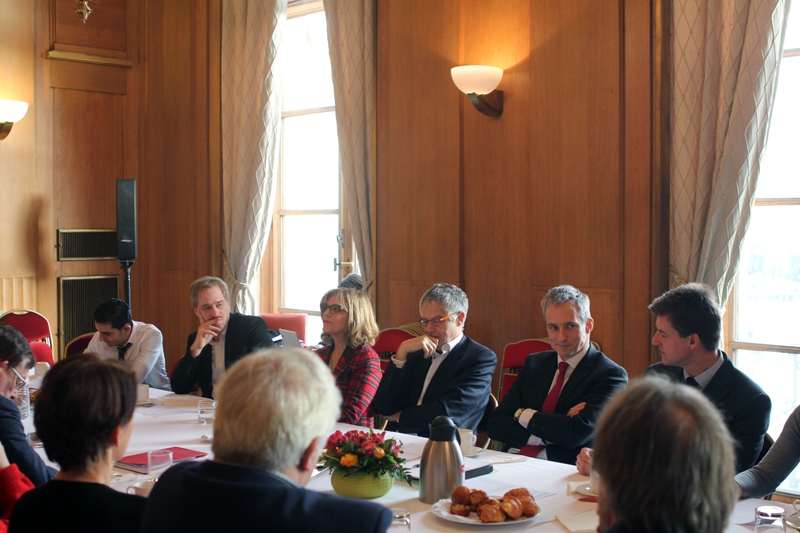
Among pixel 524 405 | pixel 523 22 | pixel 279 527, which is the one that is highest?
pixel 523 22

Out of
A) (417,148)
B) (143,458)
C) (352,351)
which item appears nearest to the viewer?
(143,458)

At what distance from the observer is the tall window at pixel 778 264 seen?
438cm

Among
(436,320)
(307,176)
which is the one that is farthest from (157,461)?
(307,176)

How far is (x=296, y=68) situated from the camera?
7.02 metres

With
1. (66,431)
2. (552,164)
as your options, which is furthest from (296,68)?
(66,431)

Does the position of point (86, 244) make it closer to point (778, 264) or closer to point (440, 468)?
point (778, 264)

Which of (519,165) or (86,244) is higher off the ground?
(519,165)

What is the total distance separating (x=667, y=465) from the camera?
129 centimetres

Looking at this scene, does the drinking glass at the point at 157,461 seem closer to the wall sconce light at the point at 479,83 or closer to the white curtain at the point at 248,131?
the wall sconce light at the point at 479,83

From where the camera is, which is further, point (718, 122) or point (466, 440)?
point (718, 122)

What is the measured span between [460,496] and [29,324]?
→ 15.5ft

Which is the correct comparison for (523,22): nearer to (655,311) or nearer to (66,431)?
(655,311)

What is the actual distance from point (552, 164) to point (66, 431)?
3.64 metres

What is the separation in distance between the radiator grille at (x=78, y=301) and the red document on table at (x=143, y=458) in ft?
16.0
